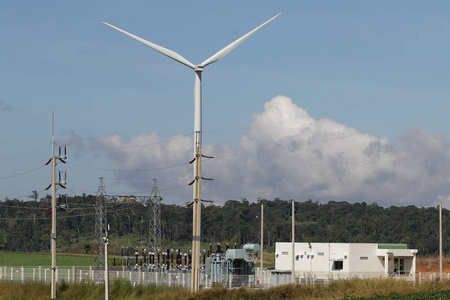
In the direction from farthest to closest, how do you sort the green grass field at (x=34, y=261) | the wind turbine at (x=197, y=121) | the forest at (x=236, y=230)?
the forest at (x=236, y=230) < the green grass field at (x=34, y=261) < the wind turbine at (x=197, y=121)

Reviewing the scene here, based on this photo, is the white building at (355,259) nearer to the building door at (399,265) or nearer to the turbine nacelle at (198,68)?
the building door at (399,265)

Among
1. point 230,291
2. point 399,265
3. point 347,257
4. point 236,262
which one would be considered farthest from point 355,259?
point 230,291

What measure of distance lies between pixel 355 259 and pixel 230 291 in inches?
1494

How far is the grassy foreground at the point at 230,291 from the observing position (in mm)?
50781

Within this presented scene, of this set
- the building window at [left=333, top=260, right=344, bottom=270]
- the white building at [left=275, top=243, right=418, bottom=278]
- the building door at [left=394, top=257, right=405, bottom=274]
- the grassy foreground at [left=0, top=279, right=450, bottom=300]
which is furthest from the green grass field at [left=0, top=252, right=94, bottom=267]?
the grassy foreground at [left=0, top=279, right=450, bottom=300]

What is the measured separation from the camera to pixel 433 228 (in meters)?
173

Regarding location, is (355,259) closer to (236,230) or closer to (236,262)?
(236,262)

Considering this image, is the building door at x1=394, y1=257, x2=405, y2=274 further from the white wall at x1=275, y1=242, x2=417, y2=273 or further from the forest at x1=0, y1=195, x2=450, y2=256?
the forest at x1=0, y1=195, x2=450, y2=256

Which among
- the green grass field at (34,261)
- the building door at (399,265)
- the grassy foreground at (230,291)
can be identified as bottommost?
the green grass field at (34,261)

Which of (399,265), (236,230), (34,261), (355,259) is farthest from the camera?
(236,230)

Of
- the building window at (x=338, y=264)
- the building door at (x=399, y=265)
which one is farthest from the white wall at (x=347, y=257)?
the building door at (x=399, y=265)

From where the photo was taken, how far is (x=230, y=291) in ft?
169

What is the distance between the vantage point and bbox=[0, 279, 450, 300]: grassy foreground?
167 feet

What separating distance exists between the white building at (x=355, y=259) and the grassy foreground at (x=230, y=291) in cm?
2623
